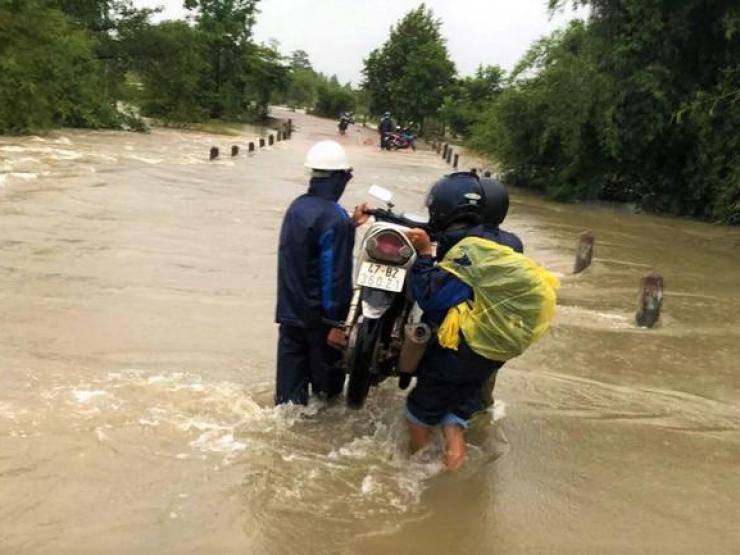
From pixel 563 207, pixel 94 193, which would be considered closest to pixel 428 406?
pixel 94 193

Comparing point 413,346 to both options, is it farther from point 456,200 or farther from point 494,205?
point 494,205

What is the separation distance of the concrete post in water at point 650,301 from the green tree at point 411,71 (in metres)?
48.9

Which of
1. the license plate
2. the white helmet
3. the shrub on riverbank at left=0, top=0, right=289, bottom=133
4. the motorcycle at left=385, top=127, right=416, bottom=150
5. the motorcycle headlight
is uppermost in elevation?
the white helmet

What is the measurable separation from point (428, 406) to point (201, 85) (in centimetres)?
4873

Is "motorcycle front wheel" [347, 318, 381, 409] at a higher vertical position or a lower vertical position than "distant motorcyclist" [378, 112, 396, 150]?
higher

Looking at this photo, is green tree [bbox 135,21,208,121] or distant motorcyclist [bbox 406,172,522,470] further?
green tree [bbox 135,21,208,121]

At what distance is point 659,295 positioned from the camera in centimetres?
807

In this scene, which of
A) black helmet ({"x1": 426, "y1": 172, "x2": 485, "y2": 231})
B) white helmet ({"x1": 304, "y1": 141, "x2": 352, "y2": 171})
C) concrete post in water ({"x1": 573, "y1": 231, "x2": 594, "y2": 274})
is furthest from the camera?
concrete post in water ({"x1": 573, "y1": 231, "x2": 594, "y2": 274})

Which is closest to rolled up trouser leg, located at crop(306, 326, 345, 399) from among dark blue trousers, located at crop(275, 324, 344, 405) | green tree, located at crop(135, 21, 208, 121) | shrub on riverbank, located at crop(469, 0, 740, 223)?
dark blue trousers, located at crop(275, 324, 344, 405)

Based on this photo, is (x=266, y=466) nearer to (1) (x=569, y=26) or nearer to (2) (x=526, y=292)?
(2) (x=526, y=292)

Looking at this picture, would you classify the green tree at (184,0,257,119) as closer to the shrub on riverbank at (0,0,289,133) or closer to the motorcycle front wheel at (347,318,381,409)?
the shrub on riverbank at (0,0,289,133)

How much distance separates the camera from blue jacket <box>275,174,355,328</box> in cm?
446

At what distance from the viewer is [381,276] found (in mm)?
4203

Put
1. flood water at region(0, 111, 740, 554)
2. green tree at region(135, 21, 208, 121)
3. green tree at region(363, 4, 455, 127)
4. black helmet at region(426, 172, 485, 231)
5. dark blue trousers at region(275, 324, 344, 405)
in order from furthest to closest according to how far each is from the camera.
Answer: green tree at region(363, 4, 455, 127), green tree at region(135, 21, 208, 121), dark blue trousers at region(275, 324, 344, 405), black helmet at region(426, 172, 485, 231), flood water at region(0, 111, 740, 554)
